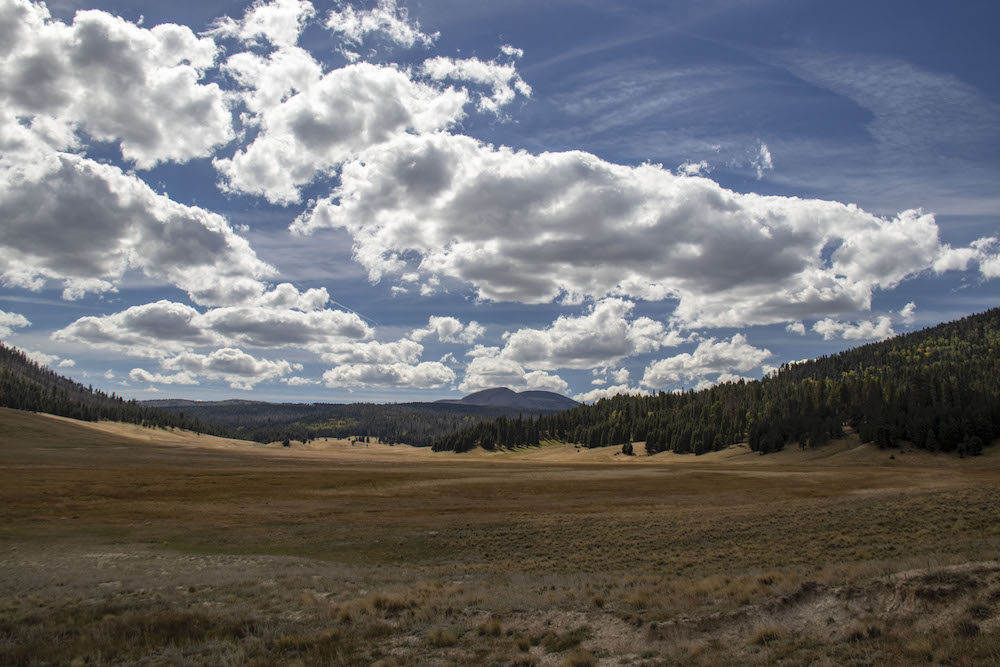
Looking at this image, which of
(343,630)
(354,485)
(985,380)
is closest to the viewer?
(343,630)

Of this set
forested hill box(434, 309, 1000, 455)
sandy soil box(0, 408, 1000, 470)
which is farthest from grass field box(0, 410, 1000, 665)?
forested hill box(434, 309, 1000, 455)

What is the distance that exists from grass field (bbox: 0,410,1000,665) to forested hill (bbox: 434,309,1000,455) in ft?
176

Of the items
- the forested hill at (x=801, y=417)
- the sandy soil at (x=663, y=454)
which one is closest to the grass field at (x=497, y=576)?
the sandy soil at (x=663, y=454)

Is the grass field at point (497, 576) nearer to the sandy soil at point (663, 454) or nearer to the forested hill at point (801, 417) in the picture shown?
the sandy soil at point (663, 454)

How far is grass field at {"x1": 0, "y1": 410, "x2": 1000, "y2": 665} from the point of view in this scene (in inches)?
469

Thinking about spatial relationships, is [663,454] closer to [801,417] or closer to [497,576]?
[801,417]

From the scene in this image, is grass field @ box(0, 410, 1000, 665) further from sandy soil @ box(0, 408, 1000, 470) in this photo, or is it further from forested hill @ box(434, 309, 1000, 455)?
forested hill @ box(434, 309, 1000, 455)

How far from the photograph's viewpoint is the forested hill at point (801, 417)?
321 ft

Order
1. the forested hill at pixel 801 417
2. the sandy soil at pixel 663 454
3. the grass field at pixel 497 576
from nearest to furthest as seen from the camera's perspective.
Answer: the grass field at pixel 497 576
the sandy soil at pixel 663 454
the forested hill at pixel 801 417

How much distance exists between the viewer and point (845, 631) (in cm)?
1127

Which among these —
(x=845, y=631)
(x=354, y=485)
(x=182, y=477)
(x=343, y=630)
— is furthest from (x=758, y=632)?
(x=182, y=477)

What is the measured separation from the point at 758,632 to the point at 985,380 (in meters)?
176

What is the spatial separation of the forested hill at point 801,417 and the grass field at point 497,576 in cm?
5363

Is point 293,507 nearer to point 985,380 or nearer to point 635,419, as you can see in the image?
point 635,419
